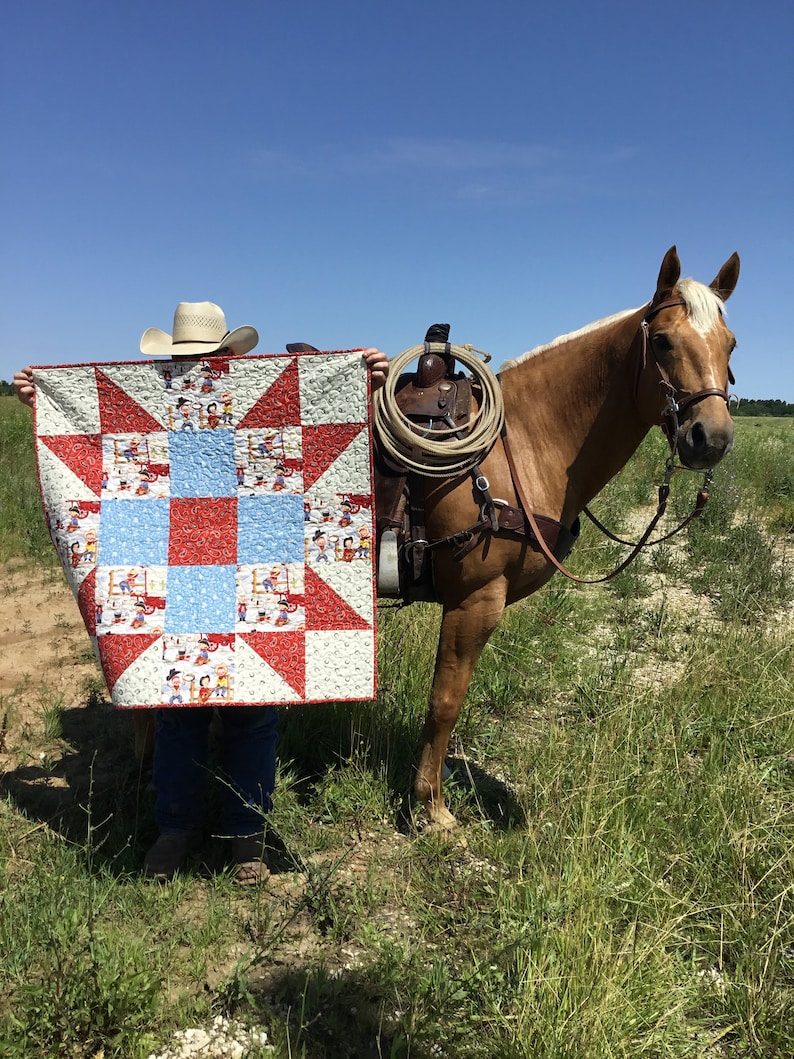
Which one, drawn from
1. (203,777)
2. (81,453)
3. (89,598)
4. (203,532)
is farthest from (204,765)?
(81,453)

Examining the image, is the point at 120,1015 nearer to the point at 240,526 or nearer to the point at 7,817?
the point at 7,817

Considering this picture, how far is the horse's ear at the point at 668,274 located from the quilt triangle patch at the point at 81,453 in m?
2.40

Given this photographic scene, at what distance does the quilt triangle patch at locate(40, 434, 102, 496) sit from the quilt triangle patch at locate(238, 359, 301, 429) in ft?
1.99

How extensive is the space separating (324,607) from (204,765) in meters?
0.87

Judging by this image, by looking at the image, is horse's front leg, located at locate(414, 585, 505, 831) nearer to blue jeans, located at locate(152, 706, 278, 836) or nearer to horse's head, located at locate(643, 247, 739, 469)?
blue jeans, located at locate(152, 706, 278, 836)

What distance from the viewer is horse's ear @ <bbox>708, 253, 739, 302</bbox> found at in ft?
8.96

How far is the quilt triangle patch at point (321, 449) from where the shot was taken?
8.55ft

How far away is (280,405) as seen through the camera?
2.59 metres

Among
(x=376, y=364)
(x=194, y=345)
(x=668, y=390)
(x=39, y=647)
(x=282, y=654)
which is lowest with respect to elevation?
(x=39, y=647)

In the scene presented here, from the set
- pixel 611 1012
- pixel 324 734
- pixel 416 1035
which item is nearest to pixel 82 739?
pixel 324 734

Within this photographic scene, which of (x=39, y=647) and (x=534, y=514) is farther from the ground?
(x=534, y=514)

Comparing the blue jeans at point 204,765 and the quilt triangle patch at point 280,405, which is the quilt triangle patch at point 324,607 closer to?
the blue jeans at point 204,765

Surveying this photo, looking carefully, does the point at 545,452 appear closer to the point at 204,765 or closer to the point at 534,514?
the point at 534,514

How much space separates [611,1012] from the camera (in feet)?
6.13
